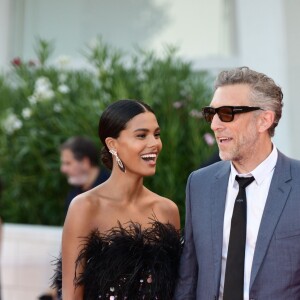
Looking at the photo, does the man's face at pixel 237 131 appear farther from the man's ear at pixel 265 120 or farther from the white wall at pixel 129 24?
the white wall at pixel 129 24

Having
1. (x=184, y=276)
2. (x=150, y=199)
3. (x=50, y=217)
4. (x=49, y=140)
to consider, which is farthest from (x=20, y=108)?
(x=184, y=276)

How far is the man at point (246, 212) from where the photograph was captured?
351 centimetres

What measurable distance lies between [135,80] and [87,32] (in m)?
1.90

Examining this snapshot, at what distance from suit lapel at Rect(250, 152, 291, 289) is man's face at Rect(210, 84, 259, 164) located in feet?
0.52

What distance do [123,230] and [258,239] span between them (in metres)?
0.84

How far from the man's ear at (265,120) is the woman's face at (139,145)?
68 centimetres

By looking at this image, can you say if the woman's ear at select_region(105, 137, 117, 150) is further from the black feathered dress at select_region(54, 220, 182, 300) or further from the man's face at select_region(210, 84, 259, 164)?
the man's face at select_region(210, 84, 259, 164)

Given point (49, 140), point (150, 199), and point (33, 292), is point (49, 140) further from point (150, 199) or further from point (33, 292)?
point (150, 199)

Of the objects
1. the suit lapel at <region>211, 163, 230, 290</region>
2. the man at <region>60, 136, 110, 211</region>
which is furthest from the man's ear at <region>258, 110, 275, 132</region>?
the man at <region>60, 136, 110, 211</region>

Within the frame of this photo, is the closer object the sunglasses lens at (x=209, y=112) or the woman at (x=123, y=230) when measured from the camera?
the sunglasses lens at (x=209, y=112)

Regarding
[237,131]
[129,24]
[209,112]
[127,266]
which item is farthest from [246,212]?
[129,24]

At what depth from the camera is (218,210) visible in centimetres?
375

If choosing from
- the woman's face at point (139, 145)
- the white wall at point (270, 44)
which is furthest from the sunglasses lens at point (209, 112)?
the white wall at point (270, 44)

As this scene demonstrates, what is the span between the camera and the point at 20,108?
909cm
